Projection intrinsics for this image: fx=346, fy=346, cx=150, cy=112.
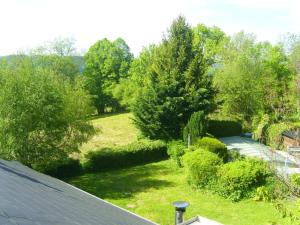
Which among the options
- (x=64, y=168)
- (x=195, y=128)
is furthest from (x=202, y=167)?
(x=64, y=168)

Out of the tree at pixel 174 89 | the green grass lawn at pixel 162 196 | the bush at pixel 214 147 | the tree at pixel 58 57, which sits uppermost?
the tree at pixel 58 57

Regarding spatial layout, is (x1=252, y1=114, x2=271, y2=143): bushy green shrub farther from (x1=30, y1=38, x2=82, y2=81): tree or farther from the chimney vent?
(x1=30, y1=38, x2=82, y2=81): tree

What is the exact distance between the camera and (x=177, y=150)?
23.5 m

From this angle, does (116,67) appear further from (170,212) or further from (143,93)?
(170,212)

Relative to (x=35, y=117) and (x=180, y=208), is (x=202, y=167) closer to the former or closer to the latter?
(x=35, y=117)

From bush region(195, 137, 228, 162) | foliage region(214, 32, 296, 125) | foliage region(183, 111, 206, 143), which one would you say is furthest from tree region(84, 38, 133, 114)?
bush region(195, 137, 228, 162)

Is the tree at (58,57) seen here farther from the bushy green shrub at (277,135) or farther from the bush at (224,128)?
the bushy green shrub at (277,135)

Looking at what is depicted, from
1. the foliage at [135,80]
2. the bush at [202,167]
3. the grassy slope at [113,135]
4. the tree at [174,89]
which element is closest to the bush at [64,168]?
the grassy slope at [113,135]

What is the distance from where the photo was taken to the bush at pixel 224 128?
30042 millimetres

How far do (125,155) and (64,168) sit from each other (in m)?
4.41

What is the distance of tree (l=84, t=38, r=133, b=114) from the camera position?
5259 cm

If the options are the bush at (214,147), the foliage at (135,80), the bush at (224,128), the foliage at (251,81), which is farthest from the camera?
the foliage at (135,80)

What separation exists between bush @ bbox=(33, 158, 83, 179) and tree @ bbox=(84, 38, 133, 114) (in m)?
29.8

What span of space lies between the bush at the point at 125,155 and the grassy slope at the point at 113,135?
9.70ft
